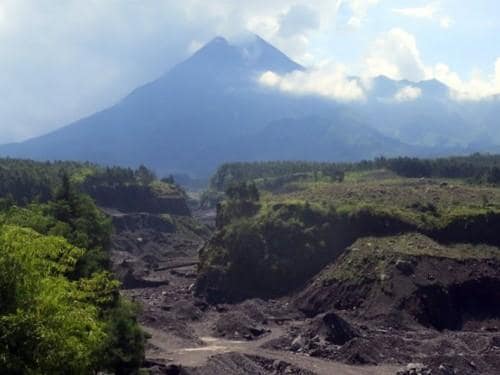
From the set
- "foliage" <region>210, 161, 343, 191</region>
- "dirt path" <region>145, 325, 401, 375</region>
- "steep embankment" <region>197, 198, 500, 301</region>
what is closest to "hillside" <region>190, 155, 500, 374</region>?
"steep embankment" <region>197, 198, 500, 301</region>

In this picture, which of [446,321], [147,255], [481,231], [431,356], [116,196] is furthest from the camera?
[116,196]

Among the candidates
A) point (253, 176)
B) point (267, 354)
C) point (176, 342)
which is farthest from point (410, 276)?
point (253, 176)

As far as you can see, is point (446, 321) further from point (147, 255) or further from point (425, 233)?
point (147, 255)

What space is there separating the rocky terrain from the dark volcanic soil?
10 centimetres

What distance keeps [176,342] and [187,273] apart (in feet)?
110

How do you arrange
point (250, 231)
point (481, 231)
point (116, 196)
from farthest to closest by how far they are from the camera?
point (116, 196), point (250, 231), point (481, 231)

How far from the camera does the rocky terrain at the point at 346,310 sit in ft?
148

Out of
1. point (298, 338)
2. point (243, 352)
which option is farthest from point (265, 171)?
point (243, 352)

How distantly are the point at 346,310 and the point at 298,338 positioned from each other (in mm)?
10321

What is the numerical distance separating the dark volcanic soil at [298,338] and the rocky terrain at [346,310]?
10 cm

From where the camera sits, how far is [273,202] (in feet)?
266

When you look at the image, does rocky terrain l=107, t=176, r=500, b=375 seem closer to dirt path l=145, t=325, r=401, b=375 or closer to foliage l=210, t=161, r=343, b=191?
Result: dirt path l=145, t=325, r=401, b=375

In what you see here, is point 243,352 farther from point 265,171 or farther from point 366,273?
point 265,171

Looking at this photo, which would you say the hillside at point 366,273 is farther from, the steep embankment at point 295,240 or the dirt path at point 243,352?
the dirt path at point 243,352
